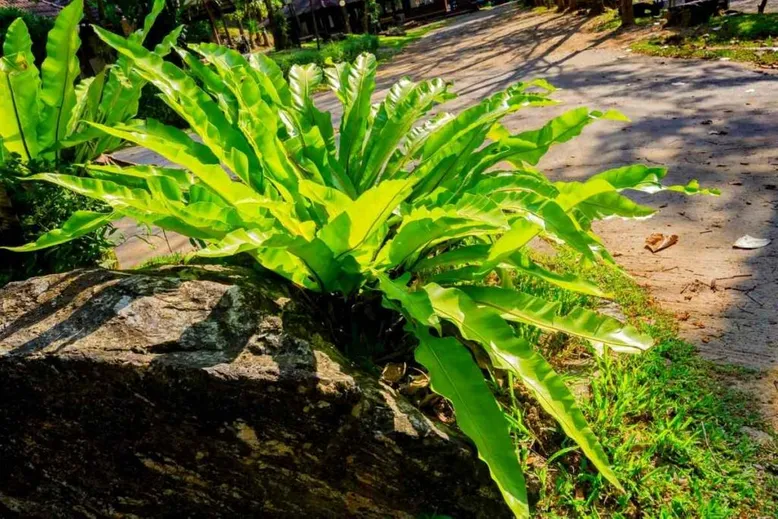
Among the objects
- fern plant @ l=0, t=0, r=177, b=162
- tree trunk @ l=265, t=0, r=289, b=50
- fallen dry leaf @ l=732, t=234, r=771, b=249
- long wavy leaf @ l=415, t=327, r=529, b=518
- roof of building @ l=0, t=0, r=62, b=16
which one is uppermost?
roof of building @ l=0, t=0, r=62, b=16

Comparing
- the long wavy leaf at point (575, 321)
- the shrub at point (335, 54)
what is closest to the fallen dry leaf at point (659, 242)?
the long wavy leaf at point (575, 321)

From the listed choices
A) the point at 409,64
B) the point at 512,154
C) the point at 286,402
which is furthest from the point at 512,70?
the point at 286,402

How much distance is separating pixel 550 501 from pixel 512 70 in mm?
9564

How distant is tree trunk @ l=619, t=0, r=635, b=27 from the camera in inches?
438

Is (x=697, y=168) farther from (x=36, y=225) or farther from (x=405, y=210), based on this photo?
(x=36, y=225)

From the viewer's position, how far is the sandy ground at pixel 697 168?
2.22 meters

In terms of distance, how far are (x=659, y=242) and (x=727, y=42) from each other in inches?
269

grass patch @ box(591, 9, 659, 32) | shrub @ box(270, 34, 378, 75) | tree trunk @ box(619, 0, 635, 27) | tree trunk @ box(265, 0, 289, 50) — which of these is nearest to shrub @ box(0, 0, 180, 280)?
tree trunk @ box(619, 0, 635, 27)

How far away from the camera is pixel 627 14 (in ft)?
37.0

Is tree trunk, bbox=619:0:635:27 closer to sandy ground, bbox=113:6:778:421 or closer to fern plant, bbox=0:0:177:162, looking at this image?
sandy ground, bbox=113:6:778:421

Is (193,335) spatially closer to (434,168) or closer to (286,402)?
(286,402)

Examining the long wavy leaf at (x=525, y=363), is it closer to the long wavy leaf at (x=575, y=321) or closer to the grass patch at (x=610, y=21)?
the long wavy leaf at (x=575, y=321)

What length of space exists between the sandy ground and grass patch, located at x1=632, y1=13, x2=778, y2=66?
358 millimetres

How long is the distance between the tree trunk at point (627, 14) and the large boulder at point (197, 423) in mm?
12275
